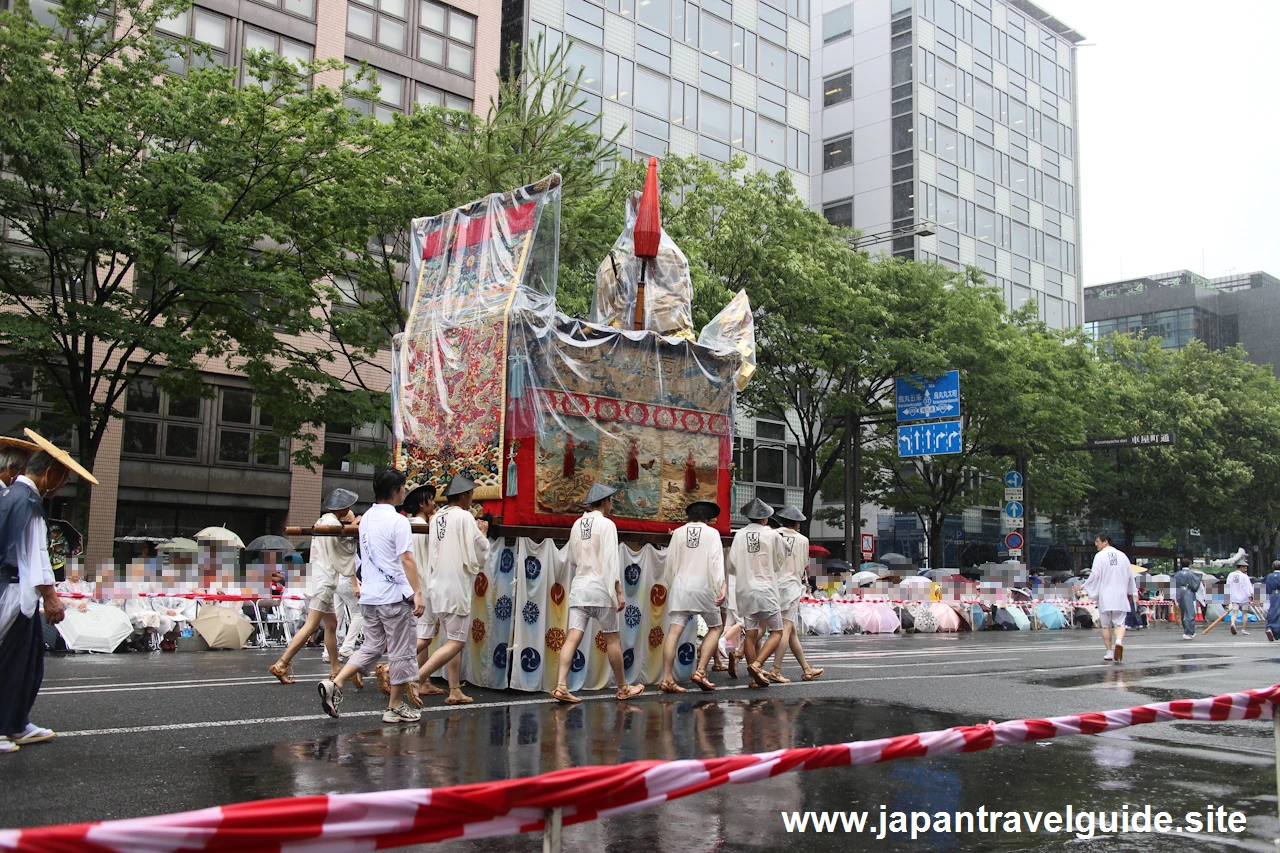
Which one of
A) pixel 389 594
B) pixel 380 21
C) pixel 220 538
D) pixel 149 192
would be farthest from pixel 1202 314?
pixel 389 594

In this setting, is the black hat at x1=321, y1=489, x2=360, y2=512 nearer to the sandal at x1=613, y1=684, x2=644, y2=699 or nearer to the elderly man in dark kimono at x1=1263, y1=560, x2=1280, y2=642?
the sandal at x1=613, y1=684, x2=644, y2=699

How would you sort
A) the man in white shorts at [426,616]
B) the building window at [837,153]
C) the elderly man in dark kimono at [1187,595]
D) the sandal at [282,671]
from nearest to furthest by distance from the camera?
1. the man in white shorts at [426,616]
2. the sandal at [282,671]
3. the elderly man in dark kimono at [1187,595]
4. the building window at [837,153]

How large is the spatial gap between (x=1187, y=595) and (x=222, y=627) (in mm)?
20861

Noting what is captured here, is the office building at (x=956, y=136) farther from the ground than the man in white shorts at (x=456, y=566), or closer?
farther from the ground

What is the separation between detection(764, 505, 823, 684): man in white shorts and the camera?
1179 cm

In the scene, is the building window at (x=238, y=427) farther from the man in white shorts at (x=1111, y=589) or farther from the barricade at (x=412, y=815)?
the barricade at (x=412, y=815)

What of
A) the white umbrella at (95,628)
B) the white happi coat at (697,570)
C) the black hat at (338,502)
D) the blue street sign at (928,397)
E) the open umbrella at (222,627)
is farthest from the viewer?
the blue street sign at (928,397)

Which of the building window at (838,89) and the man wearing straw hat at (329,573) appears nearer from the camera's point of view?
the man wearing straw hat at (329,573)

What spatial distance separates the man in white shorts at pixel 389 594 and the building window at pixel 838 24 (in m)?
53.6

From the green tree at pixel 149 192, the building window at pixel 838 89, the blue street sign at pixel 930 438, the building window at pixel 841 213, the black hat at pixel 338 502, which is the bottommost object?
the black hat at pixel 338 502

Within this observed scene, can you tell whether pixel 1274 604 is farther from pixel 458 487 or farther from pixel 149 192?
pixel 149 192

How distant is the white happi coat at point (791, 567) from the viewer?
1180 cm

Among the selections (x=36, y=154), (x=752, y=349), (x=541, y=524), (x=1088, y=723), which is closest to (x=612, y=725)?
(x=541, y=524)

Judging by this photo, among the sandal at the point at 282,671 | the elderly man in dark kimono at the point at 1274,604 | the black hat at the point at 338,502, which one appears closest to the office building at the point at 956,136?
the elderly man in dark kimono at the point at 1274,604
